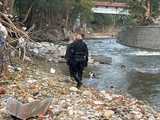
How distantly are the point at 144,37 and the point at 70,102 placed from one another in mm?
42156

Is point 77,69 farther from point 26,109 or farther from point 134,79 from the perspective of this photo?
point 134,79

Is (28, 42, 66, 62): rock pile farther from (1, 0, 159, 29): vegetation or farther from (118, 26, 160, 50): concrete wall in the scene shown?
(118, 26, 160, 50): concrete wall

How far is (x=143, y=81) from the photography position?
85.6ft

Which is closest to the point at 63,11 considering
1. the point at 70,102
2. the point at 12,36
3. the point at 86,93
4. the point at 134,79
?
the point at 134,79

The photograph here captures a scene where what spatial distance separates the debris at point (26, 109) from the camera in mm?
12695

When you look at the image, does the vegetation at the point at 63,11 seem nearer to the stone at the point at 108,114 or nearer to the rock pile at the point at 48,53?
the rock pile at the point at 48,53

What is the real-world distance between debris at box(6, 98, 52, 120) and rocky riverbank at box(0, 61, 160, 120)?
0.15 metres

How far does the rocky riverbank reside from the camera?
13555 millimetres

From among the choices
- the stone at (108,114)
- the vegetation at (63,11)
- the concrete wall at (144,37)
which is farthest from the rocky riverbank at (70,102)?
the concrete wall at (144,37)

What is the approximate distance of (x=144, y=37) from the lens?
56.3 meters

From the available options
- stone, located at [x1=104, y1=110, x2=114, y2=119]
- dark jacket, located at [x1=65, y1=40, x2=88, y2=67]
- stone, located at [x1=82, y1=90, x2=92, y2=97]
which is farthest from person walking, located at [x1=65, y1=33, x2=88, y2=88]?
stone, located at [x1=104, y1=110, x2=114, y2=119]

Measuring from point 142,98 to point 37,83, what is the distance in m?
5.23

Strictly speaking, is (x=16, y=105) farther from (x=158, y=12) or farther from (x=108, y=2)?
(x=108, y=2)

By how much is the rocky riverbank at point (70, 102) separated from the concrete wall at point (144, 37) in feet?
121
